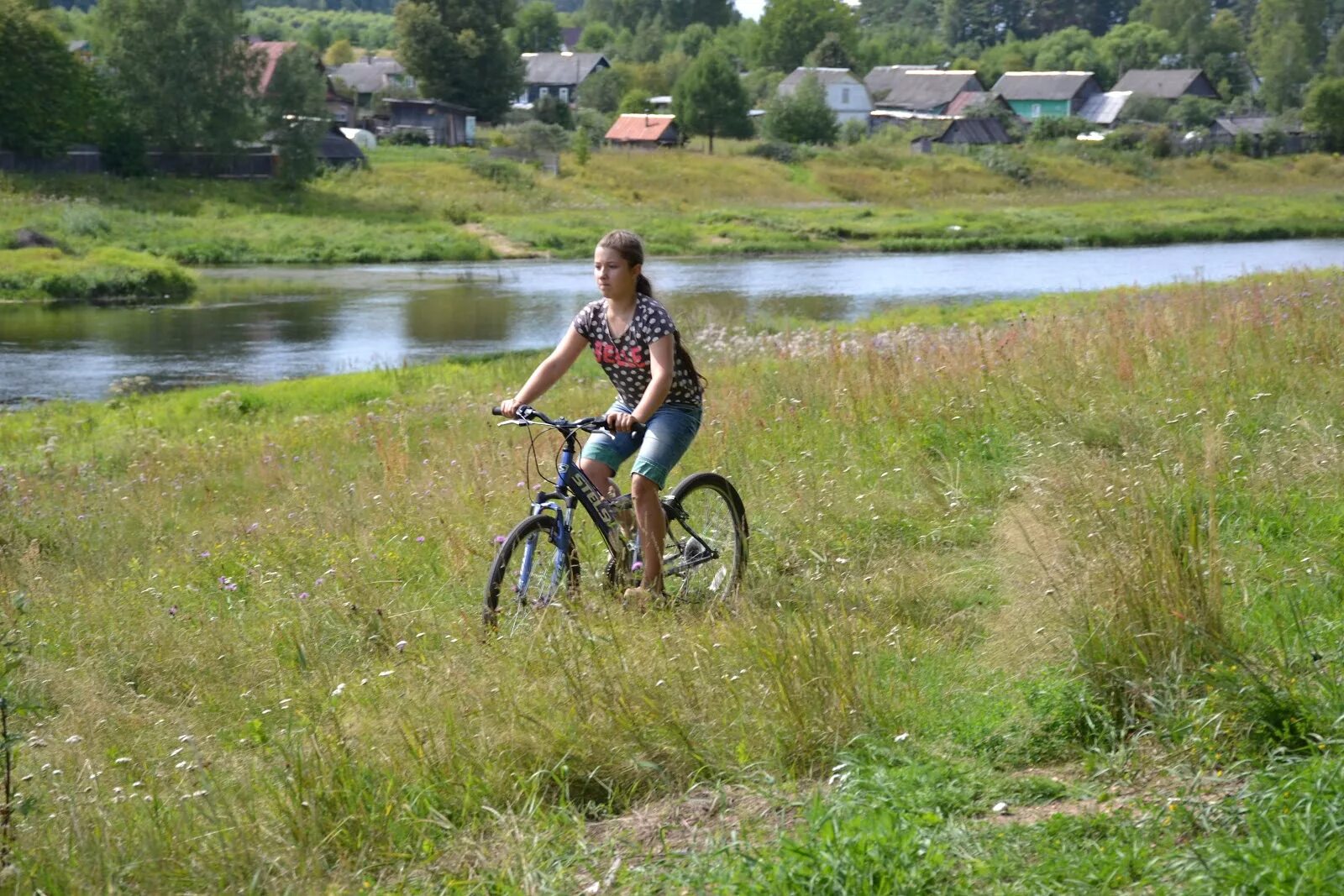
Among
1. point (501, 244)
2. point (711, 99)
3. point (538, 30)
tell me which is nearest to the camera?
point (501, 244)


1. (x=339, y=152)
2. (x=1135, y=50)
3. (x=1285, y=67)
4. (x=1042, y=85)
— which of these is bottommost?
(x=339, y=152)

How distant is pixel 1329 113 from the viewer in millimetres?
95312

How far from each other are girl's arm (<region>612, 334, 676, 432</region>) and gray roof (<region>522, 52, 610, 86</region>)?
12545 cm

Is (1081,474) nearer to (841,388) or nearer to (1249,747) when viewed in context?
(1249,747)

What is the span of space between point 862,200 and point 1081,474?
220 feet

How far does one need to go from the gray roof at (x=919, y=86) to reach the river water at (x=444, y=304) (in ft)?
241

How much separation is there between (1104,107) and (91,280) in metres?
99.3

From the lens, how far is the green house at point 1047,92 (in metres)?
122

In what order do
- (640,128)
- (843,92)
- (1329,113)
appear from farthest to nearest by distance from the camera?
1. (843,92)
2. (1329,113)
3. (640,128)

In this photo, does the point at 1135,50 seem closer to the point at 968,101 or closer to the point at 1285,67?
the point at 1285,67

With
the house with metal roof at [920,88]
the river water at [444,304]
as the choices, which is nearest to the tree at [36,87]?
the river water at [444,304]

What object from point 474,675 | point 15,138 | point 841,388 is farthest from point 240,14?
point 474,675

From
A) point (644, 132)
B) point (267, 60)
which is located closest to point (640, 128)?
point (644, 132)

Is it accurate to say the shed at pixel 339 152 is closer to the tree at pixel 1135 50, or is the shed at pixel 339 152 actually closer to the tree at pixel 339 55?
the tree at pixel 339 55
